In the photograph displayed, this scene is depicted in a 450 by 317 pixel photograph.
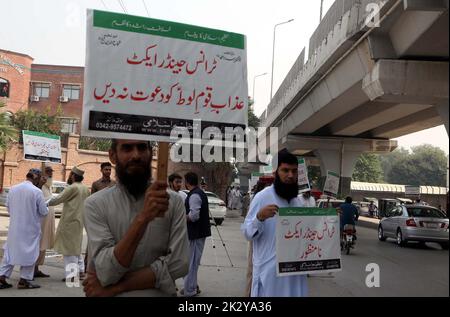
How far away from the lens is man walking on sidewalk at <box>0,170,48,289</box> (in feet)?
23.5

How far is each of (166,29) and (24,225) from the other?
16.5 feet

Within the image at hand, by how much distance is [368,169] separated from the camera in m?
78.8

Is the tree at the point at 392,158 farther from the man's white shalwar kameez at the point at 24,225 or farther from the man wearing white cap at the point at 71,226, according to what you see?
the man's white shalwar kameez at the point at 24,225

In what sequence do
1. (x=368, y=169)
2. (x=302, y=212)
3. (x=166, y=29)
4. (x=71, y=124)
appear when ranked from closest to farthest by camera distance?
(x=166, y=29), (x=302, y=212), (x=71, y=124), (x=368, y=169)

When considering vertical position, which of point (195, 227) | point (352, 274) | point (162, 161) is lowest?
point (352, 274)

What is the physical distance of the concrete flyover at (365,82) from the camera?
8562 millimetres

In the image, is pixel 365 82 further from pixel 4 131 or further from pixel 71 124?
pixel 71 124

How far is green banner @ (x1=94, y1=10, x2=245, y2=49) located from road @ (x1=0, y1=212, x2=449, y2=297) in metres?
1.75

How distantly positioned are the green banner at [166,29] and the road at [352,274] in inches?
68.9

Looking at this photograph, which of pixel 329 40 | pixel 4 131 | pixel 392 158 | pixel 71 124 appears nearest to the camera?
pixel 329 40

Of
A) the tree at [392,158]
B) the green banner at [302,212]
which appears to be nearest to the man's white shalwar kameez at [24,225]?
the green banner at [302,212]

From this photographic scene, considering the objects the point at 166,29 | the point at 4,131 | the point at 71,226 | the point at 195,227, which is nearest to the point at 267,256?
the point at 166,29
